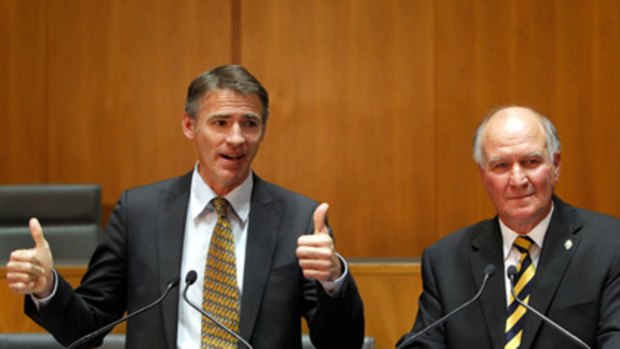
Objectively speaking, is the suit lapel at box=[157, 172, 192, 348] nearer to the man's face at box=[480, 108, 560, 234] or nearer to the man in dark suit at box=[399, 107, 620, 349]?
the man in dark suit at box=[399, 107, 620, 349]

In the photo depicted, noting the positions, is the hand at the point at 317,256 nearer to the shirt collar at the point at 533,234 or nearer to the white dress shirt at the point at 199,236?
the white dress shirt at the point at 199,236

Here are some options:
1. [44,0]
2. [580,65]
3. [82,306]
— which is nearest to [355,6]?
[580,65]

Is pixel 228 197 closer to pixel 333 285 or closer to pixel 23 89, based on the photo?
pixel 333 285

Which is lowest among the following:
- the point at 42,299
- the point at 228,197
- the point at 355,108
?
the point at 42,299

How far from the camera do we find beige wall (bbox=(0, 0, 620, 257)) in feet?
15.2

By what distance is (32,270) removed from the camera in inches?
80.1

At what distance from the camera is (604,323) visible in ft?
7.04

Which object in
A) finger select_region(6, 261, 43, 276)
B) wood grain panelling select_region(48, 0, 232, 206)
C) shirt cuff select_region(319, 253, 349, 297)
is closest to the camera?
finger select_region(6, 261, 43, 276)

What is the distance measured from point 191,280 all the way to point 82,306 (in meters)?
0.36

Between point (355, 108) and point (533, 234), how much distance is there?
246 cm

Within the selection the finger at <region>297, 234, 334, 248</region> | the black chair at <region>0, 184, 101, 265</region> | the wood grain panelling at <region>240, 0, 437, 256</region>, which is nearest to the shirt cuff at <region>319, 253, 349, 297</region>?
Result: the finger at <region>297, 234, 334, 248</region>

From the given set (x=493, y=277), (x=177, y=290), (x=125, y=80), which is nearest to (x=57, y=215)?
(x=125, y=80)

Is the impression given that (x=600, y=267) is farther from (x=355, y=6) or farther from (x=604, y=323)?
(x=355, y=6)

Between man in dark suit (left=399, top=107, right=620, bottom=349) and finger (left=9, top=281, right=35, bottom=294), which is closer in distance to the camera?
finger (left=9, top=281, right=35, bottom=294)
